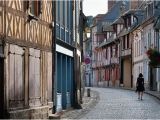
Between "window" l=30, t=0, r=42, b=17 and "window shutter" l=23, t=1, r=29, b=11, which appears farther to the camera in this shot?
"window" l=30, t=0, r=42, b=17

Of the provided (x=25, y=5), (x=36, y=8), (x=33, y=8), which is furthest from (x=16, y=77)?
(x=36, y=8)

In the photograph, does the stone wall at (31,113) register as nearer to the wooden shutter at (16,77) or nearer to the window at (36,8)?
the wooden shutter at (16,77)

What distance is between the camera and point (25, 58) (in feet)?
60.4

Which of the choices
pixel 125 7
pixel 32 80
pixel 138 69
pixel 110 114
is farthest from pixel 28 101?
pixel 125 7

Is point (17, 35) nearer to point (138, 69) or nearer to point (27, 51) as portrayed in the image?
point (27, 51)

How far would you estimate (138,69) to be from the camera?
62.0 metres

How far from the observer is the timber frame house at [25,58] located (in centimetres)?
1616

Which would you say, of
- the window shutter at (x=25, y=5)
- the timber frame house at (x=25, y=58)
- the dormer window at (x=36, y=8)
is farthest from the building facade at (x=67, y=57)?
the window shutter at (x=25, y=5)

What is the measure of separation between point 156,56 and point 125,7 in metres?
51.4

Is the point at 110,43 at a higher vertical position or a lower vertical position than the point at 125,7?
lower

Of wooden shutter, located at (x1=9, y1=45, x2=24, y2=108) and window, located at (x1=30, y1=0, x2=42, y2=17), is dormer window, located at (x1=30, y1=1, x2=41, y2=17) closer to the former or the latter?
window, located at (x1=30, y1=0, x2=42, y2=17)

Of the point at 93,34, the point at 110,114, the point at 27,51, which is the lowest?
the point at 110,114

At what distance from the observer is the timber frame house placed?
1616cm

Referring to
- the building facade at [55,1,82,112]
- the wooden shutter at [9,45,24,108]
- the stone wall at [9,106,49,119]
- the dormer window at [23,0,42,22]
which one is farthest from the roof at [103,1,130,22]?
the wooden shutter at [9,45,24,108]
